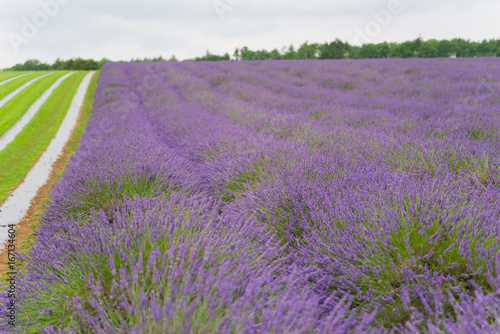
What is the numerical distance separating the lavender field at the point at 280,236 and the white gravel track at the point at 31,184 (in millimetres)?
1488

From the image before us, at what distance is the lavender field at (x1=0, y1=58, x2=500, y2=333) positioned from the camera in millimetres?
1339

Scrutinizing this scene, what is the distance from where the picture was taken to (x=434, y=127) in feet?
14.0

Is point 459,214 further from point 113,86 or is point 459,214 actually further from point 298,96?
point 113,86

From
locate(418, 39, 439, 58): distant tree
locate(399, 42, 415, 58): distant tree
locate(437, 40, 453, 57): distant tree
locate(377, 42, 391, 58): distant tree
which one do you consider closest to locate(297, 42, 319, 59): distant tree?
locate(377, 42, 391, 58): distant tree

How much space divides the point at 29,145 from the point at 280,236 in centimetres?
791

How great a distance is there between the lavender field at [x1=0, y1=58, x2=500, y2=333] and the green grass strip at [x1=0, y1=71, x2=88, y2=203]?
8.67 ft

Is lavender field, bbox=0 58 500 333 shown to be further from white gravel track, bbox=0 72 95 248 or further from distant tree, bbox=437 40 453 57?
distant tree, bbox=437 40 453 57

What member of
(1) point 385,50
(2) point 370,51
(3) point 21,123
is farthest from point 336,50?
(3) point 21,123

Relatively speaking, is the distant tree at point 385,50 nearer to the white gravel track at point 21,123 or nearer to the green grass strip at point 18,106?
the green grass strip at point 18,106

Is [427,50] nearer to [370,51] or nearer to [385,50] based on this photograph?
[385,50]

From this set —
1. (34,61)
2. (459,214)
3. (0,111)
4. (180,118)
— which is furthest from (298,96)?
(34,61)

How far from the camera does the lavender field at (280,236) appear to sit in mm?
1339

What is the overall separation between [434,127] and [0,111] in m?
13.5

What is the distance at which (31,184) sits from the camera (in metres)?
5.71
